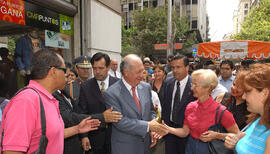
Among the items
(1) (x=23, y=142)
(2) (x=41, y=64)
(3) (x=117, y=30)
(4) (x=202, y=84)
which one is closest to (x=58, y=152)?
(1) (x=23, y=142)

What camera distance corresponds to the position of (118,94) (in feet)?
7.41

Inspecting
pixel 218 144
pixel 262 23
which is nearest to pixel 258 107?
pixel 218 144

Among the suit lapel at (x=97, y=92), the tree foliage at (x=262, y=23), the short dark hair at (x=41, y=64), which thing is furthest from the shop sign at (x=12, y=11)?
the tree foliage at (x=262, y=23)

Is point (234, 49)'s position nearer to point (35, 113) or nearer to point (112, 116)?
point (112, 116)

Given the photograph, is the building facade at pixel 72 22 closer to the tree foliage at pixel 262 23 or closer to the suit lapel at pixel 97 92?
the suit lapel at pixel 97 92

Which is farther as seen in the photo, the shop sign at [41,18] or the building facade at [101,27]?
the building facade at [101,27]

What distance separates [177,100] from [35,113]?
8.52 feet

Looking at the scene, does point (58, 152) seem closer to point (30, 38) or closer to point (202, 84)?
point (202, 84)

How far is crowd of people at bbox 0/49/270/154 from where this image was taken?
136 cm

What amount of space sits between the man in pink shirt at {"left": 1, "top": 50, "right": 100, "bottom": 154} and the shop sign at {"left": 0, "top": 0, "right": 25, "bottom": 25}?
3229 millimetres

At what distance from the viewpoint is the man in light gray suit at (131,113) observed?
85.1 inches

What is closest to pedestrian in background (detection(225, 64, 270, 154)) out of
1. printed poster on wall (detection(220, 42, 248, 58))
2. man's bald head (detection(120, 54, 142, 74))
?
man's bald head (detection(120, 54, 142, 74))

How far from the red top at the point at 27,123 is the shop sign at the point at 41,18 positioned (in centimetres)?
378

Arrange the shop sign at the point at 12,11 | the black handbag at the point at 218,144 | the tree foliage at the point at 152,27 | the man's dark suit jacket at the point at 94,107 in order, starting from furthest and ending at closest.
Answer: the tree foliage at the point at 152,27, the shop sign at the point at 12,11, the man's dark suit jacket at the point at 94,107, the black handbag at the point at 218,144
